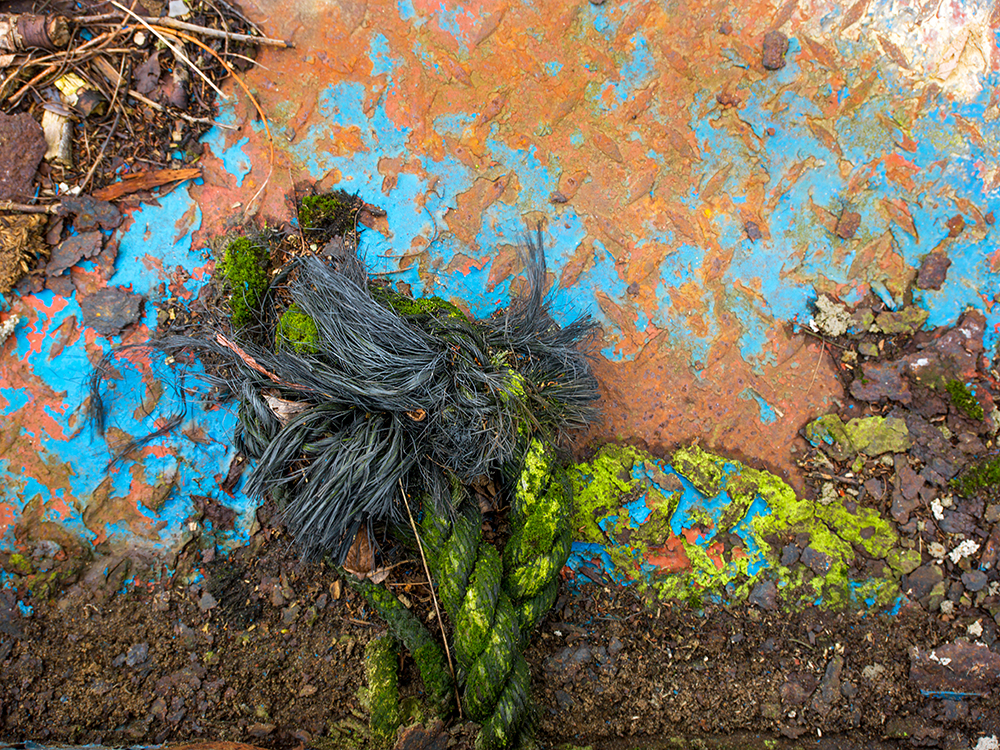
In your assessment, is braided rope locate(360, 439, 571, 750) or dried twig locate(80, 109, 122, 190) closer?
braided rope locate(360, 439, 571, 750)

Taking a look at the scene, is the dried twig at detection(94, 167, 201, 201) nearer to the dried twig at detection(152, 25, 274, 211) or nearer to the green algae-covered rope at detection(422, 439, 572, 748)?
the dried twig at detection(152, 25, 274, 211)

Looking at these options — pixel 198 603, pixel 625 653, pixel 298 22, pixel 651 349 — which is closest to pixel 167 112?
pixel 298 22

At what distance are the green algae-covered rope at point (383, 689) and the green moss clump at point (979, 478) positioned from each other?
1.95m

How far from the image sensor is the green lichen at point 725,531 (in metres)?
1.95

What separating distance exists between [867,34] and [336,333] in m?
2.10

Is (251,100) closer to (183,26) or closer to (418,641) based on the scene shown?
(183,26)

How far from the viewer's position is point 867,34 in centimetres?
205

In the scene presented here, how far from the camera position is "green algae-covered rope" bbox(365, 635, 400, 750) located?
65.4 inches

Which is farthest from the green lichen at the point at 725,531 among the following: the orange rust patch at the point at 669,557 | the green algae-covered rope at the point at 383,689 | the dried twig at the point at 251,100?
the dried twig at the point at 251,100

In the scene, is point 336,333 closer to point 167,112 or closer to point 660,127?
point 167,112

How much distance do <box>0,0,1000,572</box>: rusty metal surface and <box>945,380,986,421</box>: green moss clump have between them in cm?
23

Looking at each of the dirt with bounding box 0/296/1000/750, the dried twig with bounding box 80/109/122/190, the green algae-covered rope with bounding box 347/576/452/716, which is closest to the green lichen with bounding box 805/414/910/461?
the dirt with bounding box 0/296/1000/750

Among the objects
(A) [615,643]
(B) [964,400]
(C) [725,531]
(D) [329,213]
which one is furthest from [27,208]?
(B) [964,400]

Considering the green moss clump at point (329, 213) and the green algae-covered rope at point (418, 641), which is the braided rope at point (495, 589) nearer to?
the green algae-covered rope at point (418, 641)
